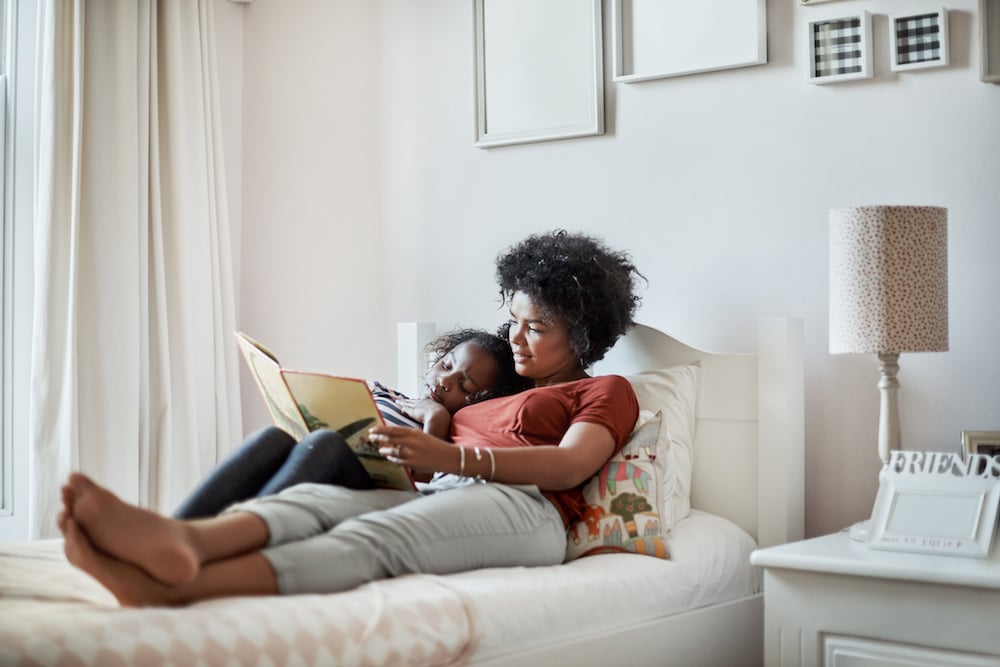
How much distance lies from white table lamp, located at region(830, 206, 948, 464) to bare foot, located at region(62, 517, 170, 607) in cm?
131

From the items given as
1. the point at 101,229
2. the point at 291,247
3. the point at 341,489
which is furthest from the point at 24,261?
the point at 341,489

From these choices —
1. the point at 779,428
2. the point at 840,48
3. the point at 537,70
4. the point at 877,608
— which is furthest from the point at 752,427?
the point at 537,70

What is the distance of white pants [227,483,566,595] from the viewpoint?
146 cm

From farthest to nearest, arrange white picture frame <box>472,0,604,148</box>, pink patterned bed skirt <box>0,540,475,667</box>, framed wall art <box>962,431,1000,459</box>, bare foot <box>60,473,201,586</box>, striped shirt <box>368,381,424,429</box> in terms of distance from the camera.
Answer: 1. white picture frame <box>472,0,604,148</box>
2. striped shirt <box>368,381,424,429</box>
3. framed wall art <box>962,431,1000,459</box>
4. bare foot <box>60,473,201,586</box>
5. pink patterned bed skirt <box>0,540,475,667</box>

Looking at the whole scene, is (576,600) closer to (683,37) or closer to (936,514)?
(936,514)

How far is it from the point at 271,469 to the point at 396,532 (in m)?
0.28

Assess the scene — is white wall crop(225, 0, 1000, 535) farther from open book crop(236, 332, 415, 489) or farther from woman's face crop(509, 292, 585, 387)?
open book crop(236, 332, 415, 489)

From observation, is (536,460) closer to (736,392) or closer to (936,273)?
(736,392)

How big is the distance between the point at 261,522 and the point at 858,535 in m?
1.10

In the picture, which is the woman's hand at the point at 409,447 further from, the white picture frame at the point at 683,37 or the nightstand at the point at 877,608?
the white picture frame at the point at 683,37

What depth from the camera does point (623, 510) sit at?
1978 mm

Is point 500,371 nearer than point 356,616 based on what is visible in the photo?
No

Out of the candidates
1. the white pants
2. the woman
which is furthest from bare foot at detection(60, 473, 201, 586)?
the white pants

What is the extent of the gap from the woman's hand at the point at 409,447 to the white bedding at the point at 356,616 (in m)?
0.22
